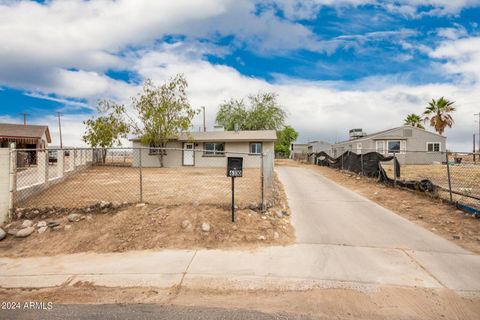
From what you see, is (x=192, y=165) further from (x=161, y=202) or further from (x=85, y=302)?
(x=85, y=302)

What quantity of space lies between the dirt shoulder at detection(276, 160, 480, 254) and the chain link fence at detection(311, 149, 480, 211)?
1.50ft

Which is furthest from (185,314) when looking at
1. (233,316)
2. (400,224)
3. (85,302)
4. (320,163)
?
(320,163)

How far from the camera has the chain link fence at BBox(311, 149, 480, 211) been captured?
873 cm

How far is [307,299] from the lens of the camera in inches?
143

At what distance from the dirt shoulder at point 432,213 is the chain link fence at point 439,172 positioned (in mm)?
457

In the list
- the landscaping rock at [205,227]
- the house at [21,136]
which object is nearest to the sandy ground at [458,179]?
the landscaping rock at [205,227]

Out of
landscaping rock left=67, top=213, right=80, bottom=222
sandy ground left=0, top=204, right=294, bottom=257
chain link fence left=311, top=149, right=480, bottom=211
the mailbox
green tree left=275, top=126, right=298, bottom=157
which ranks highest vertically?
green tree left=275, top=126, right=298, bottom=157

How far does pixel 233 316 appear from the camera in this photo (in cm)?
328

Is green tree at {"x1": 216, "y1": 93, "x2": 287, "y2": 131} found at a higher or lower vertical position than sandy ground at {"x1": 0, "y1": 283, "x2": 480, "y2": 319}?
higher

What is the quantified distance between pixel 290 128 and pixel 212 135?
178 feet

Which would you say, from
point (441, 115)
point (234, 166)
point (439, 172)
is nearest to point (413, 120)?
point (441, 115)

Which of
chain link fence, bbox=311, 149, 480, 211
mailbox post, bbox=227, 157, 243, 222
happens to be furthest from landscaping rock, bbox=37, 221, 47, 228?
chain link fence, bbox=311, 149, 480, 211

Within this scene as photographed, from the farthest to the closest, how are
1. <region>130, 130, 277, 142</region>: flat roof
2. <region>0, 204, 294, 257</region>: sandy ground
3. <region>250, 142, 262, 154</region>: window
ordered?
1. <region>250, 142, 262, 154</region>: window
2. <region>130, 130, 277, 142</region>: flat roof
3. <region>0, 204, 294, 257</region>: sandy ground

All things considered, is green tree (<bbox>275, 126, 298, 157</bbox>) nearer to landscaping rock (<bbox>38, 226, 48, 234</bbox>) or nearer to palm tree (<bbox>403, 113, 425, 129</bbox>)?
palm tree (<bbox>403, 113, 425, 129</bbox>)
